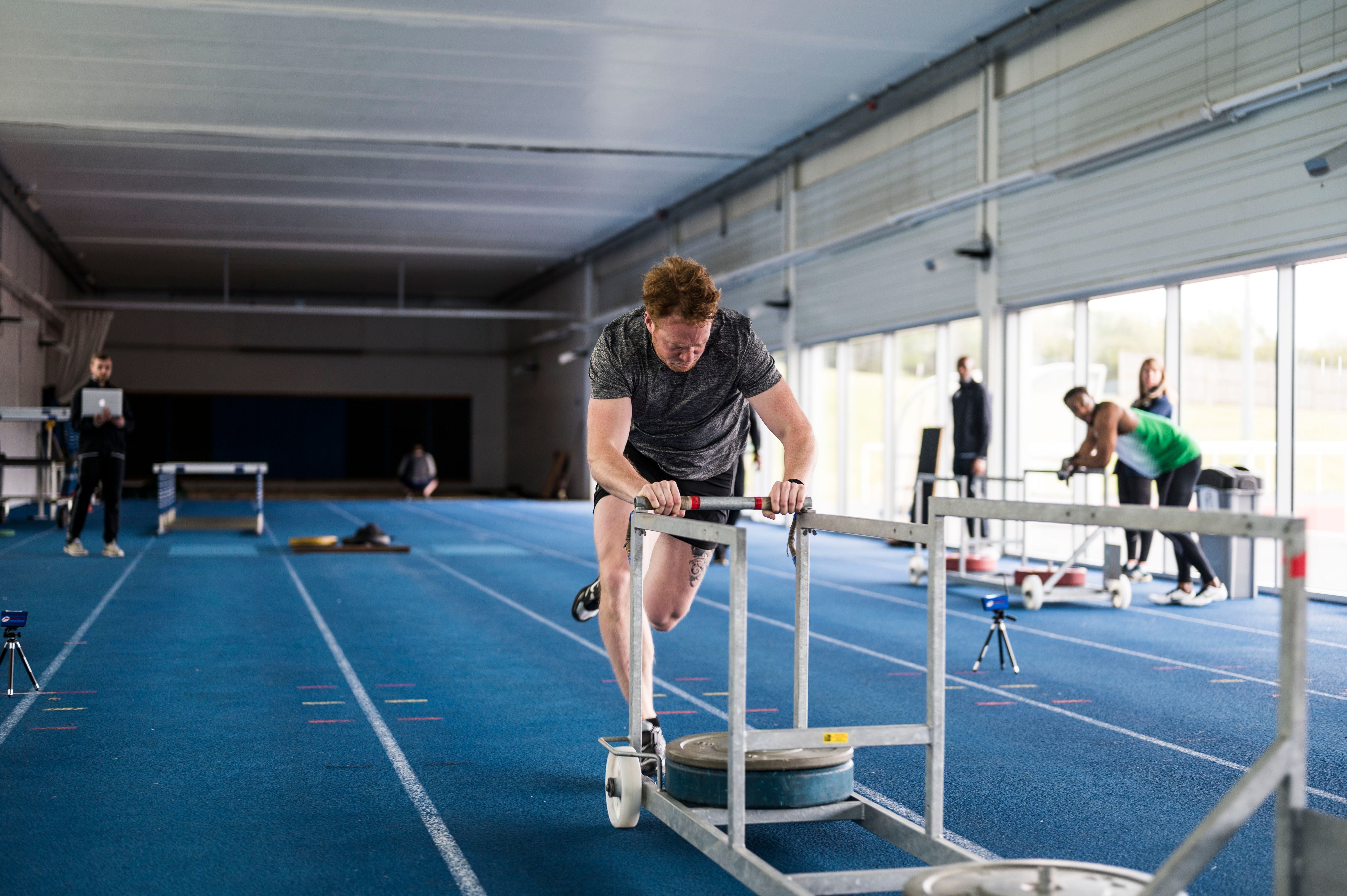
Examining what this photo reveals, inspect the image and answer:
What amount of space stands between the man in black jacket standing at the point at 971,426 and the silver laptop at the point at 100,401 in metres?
7.63

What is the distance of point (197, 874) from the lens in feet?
9.82

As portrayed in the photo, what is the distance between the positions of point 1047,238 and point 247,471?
9.39 m

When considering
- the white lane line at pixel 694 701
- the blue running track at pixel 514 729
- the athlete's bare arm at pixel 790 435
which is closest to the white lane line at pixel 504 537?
the white lane line at pixel 694 701

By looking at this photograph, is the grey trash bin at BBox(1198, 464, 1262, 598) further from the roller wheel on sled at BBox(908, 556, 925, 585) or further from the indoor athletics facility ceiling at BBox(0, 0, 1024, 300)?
the indoor athletics facility ceiling at BBox(0, 0, 1024, 300)

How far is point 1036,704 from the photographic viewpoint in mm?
5211

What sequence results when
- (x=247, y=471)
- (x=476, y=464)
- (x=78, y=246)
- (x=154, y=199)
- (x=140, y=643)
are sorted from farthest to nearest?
(x=476, y=464) < (x=78, y=246) < (x=154, y=199) < (x=247, y=471) < (x=140, y=643)

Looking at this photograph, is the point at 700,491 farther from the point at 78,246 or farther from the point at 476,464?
the point at 476,464

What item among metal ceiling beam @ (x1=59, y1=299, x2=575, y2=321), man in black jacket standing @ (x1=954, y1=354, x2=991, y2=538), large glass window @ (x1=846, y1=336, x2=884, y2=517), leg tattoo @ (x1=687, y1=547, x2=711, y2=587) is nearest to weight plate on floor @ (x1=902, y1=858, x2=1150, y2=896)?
leg tattoo @ (x1=687, y1=547, x2=711, y2=587)

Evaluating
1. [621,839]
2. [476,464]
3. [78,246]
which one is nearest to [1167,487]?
[621,839]

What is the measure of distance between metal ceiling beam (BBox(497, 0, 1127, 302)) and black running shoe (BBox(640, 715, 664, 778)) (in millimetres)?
9013

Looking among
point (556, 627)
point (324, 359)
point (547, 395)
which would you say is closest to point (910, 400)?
point (556, 627)

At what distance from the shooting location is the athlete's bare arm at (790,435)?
3203 mm

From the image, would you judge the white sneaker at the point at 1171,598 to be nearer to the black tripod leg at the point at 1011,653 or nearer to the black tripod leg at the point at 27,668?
the black tripod leg at the point at 1011,653

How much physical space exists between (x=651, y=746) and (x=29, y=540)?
11762 millimetres
